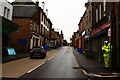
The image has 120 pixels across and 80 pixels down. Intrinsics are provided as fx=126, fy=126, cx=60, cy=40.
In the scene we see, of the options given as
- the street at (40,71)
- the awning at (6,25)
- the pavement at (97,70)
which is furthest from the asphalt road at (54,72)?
the awning at (6,25)

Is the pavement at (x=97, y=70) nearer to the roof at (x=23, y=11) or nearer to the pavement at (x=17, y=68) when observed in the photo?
the pavement at (x=17, y=68)

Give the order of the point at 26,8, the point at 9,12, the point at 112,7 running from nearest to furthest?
the point at 112,7 → the point at 9,12 → the point at 26,8

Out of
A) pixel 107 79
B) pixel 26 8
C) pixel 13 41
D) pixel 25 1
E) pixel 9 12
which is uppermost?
pixel 25 1

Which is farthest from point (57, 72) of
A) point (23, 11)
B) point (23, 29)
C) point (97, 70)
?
point (23, 11)

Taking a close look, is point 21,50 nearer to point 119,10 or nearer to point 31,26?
point 31,26

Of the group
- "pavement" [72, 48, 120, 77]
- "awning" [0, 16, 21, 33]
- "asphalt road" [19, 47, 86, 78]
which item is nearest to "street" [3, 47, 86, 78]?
"asphalt road" [19, 47, 86, 78]

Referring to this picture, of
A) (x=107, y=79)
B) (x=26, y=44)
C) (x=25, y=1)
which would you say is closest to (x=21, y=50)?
(x=26, y=44)

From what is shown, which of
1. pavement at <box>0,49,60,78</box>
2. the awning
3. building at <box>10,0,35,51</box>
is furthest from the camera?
building at <box>10,0,35,51</box>

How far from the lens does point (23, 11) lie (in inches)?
1126

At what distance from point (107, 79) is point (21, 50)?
23294mm

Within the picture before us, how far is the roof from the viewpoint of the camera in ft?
91.1

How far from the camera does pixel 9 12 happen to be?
1973 cm

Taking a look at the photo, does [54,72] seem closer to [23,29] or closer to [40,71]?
[40,71]

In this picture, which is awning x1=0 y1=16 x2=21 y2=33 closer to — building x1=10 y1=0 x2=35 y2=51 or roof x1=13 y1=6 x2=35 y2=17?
building x1=10 y1=0 x2=35 y2=51
